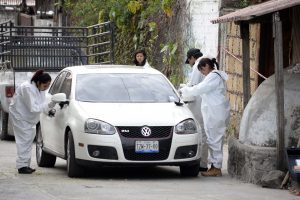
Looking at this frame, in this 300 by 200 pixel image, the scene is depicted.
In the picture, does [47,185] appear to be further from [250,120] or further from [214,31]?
[214,31]

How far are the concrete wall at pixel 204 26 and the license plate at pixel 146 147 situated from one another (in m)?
8.16

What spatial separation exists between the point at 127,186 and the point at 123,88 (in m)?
2.21

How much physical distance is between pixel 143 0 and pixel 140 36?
38.0 inches

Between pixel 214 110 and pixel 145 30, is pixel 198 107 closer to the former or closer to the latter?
pixel 214 110

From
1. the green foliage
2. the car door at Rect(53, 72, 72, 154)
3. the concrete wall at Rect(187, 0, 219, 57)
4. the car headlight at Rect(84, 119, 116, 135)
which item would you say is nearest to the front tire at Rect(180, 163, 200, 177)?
the car headlight at Rect(84, 119, 116, 135)

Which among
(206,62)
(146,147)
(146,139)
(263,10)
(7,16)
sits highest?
(263,10)

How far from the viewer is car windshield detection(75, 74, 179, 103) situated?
14.4 meters

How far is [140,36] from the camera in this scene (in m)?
25.9

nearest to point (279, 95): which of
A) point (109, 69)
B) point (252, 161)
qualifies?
point (252, 161)

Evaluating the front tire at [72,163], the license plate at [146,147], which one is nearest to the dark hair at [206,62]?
the license plate at [146,147]

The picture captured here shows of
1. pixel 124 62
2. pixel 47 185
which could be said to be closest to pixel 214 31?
pixel 124 62

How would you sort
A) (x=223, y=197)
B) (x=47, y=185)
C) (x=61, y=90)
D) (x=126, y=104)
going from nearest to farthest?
(x=223, y=197) < (x=47, y=185) < (x=126, y=104) < (x=61, y=90)

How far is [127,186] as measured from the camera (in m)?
12.8

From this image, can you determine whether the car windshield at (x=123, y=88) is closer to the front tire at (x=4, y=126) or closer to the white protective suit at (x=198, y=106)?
the white protective suit at (x=198, y=106)
